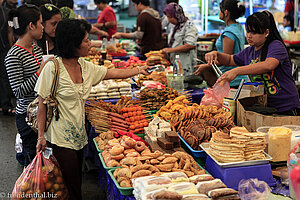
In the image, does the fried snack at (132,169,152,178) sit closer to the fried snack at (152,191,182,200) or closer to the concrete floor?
the fried snack at (152,191,182,200)

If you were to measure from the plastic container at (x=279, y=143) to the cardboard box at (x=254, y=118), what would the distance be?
165 mm

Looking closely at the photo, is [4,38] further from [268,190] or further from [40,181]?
[268,190]

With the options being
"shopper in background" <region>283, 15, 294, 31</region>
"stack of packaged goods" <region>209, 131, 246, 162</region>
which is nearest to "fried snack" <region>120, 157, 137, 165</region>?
"stack of packaged goods" <region>209, 131, 246, 162</region>

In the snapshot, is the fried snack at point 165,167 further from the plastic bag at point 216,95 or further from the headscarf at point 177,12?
the headscarf at point 177,12

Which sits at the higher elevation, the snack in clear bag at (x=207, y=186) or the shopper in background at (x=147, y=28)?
the shopper in background at (x=147, y=28)

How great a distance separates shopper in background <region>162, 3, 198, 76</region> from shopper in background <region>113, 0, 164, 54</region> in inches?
51.8

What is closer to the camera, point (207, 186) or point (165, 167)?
point (207, 186)

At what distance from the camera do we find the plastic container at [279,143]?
7.72ft

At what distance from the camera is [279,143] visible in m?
2.37

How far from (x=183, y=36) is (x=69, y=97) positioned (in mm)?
3127

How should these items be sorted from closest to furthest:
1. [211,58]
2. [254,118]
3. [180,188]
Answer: [180,188] < [254,118] < [211,58]

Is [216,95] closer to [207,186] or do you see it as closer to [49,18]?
[207,186]

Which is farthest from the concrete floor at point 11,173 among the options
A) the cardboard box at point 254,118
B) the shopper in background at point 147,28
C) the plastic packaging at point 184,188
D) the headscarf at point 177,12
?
the shopper in background at point 147,28

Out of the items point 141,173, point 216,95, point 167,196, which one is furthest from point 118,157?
point 216,95
